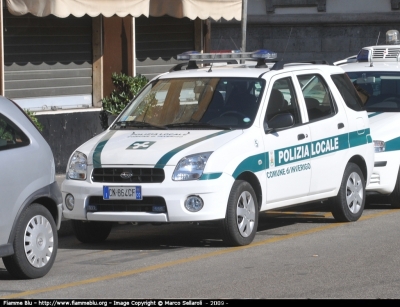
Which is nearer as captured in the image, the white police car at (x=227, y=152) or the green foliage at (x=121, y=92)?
the white police car at (x=227, y=152)

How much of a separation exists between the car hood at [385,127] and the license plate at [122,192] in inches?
159

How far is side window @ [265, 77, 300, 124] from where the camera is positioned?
35.0 feet

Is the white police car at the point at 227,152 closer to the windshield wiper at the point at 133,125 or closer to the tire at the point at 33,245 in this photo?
the windshield wiper at the point at 133,125

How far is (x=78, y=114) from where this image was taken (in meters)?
16.1

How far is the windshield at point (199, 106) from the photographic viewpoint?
10438 millimetres

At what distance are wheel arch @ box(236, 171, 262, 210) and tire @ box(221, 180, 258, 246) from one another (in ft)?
0.36

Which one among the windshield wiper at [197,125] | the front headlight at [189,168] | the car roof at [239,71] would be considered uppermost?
the car roof at [239,71]

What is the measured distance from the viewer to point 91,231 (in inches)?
413

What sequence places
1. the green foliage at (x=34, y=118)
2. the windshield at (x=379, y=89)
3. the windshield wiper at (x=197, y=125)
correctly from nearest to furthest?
1. the windshield wiper at (x=197, y=125)
2. the windshield at (x=379, y=89)
3. the green foliage at (x=34, y=118)

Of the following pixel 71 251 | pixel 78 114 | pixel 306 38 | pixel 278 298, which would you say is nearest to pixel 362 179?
pixel 71 251

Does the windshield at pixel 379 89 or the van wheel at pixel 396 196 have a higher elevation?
the windshield at pixel 379 89

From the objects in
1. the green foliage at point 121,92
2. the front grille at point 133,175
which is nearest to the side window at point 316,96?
the front grille at point 133,175

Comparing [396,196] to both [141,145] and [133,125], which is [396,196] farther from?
[141,145]

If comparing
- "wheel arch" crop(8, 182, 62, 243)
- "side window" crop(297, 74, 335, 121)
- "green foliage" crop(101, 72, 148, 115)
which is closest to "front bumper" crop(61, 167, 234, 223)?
"wheel arch" crop(8, 182, 62, 243)
